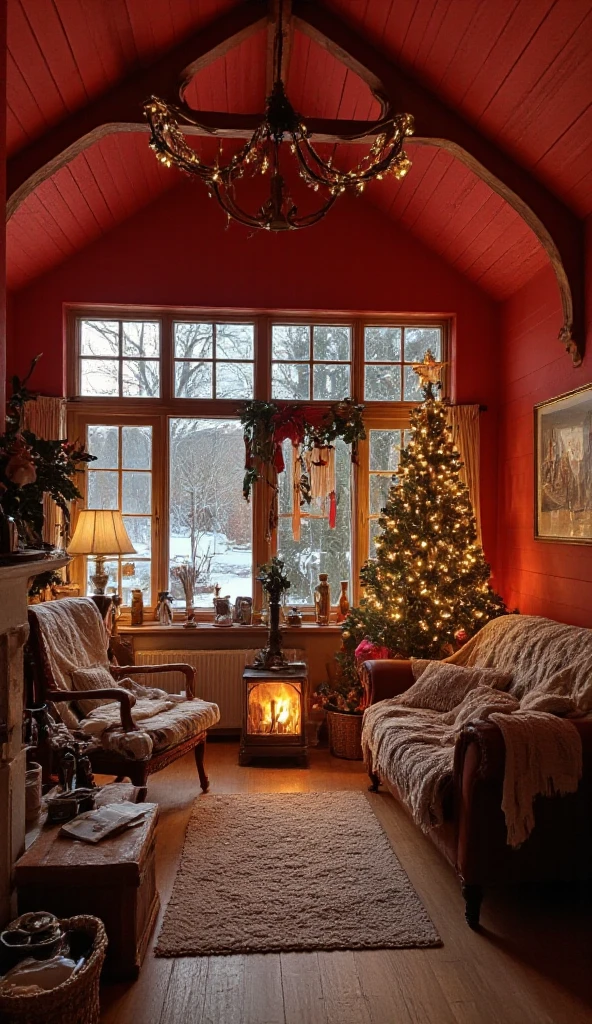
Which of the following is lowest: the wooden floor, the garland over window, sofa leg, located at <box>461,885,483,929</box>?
the wooden floor

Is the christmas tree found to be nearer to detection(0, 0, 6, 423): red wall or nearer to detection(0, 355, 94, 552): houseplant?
detection(0, 355, 94, 552): houseplant

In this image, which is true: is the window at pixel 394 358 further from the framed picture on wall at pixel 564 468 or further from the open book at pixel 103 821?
the open book at pixel 103 821

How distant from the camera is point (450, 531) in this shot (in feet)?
15.6

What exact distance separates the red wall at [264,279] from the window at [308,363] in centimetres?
22

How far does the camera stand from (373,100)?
172 inches

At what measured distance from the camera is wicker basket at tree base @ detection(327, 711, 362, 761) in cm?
470

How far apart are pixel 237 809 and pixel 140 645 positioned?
1.69 meters

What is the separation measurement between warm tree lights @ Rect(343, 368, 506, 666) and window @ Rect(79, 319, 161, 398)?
2.06 m

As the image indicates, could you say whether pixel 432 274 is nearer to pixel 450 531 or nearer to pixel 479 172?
pixel 479 172

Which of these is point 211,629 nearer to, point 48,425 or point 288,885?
point 48,425

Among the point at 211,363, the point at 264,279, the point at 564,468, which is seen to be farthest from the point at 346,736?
the point at 264,279

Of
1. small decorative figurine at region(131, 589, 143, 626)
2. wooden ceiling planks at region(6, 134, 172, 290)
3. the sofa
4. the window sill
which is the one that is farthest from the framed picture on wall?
wooden ceiling planks at region(6, 134, 172, 290)

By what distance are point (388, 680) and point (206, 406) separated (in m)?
2.46

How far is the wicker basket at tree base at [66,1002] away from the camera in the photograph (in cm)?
182
